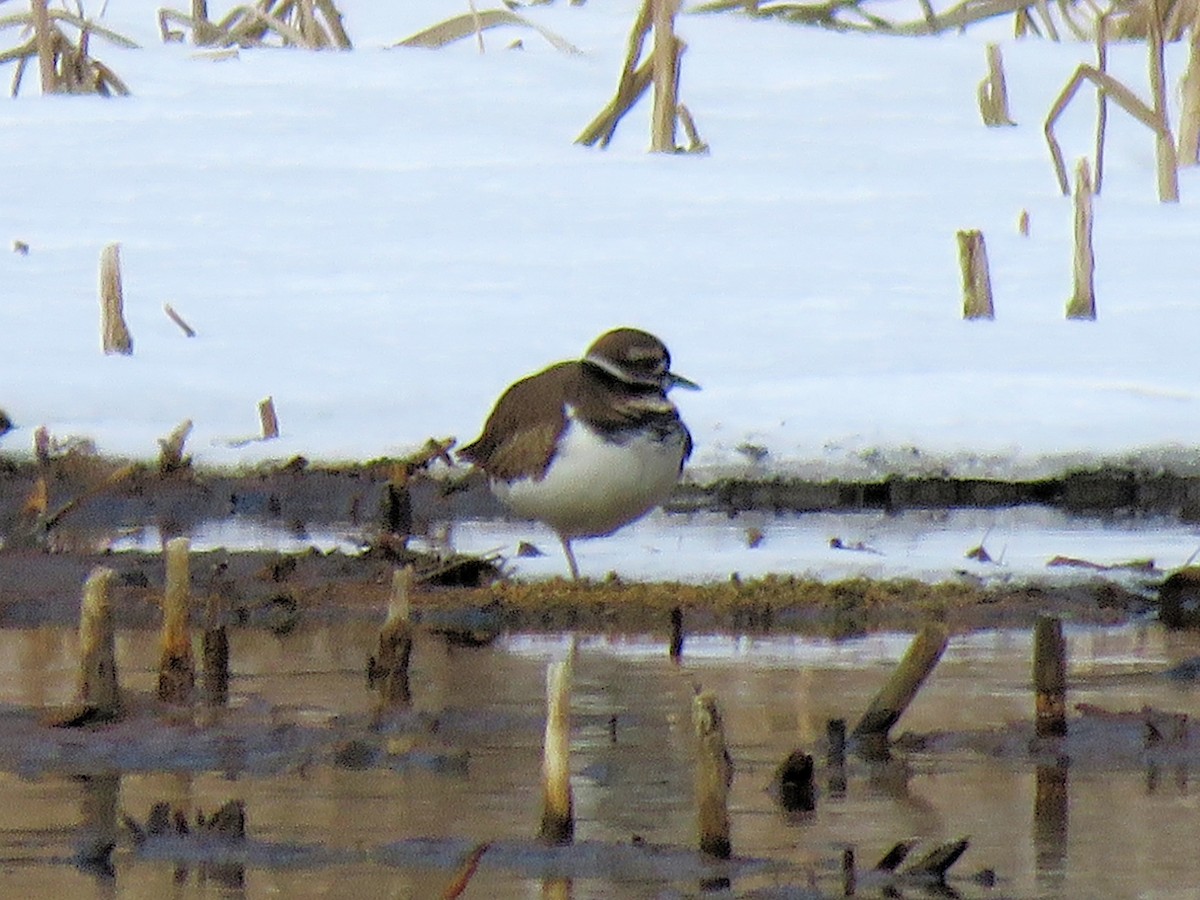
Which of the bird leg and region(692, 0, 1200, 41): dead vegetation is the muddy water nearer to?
the bird leg

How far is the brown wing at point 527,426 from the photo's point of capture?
7281mm

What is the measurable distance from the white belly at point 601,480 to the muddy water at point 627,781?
0.68 m

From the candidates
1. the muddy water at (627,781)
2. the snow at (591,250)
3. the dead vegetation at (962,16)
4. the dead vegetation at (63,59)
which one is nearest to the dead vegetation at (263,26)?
the snow at (591,250)

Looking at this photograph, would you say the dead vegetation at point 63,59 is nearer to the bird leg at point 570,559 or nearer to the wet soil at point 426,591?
the wet soil at point 426,591

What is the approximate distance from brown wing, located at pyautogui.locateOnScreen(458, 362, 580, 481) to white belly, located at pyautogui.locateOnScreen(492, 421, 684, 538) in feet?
0.17

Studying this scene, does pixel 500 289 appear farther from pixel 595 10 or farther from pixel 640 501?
pixel 595 10

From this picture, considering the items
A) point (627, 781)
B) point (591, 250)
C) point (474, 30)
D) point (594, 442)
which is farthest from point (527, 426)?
point (474, 30)

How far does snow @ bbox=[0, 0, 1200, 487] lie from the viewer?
30.1 ft

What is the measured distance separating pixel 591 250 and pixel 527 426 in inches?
175

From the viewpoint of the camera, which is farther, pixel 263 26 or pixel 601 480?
pixel 263 26

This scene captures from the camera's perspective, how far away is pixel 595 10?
16.4 m

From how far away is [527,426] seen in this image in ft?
24.2

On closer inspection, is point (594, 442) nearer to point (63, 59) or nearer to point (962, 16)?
point (63, 59)

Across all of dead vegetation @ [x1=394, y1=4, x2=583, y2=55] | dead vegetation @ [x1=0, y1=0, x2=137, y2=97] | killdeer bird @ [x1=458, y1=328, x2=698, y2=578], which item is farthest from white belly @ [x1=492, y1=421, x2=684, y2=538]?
dead vegetation @ [x1=394, y1=4, x2=583, y2=55]
